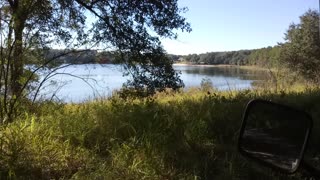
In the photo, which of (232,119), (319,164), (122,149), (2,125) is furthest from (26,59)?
(319,164)

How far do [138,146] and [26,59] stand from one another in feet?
10.2

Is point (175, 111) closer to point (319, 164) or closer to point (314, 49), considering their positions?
point (319, 164)

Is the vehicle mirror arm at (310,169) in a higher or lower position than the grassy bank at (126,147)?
higher

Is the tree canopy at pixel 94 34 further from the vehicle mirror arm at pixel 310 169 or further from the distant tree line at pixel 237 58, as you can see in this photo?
the distant tree line at pixel 237 58

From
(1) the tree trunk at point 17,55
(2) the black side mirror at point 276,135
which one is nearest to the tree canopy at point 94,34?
(1) the tree trunk at point 17,55

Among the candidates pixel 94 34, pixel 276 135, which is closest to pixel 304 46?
pixel 94 34

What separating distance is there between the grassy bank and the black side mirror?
181 centimetres

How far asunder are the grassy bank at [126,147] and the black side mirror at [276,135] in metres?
1.81

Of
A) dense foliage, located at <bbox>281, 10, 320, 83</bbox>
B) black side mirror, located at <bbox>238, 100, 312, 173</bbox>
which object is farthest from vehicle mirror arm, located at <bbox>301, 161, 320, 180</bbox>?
dense foliage, located at <bbox>281, 10, 320, 83</bbox>

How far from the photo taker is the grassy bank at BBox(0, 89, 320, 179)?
15.7 ft

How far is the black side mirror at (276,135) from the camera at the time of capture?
2379 mm

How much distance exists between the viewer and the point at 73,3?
9234mm

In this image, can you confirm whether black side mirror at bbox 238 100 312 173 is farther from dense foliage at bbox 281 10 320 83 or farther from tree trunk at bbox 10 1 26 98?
dense foliage at bbox 281 10 320 83

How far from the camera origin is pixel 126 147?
5238 mm
